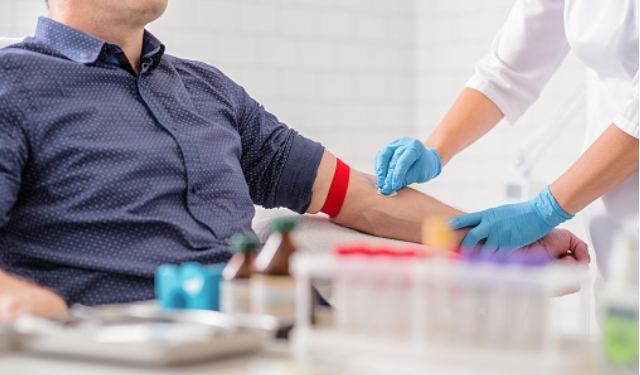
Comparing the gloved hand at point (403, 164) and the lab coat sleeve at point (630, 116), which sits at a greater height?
the lab coat sleeve at point (630, 116)

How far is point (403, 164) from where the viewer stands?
7.61 ft

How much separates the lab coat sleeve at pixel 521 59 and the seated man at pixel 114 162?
0.46m

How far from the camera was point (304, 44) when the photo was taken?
161 inches

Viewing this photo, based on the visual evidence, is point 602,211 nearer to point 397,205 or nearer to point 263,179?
point 397,205

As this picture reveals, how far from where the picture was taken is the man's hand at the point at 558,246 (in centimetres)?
229

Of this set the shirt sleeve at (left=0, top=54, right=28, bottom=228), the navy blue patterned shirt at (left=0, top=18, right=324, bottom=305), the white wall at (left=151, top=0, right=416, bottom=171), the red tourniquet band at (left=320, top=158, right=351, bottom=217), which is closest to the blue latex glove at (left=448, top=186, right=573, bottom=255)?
the red tourniquet band at (left=320, top=158, right=351, bottom=217)

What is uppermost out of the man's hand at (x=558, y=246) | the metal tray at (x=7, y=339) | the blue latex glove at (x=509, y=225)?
the metal tray at (x=7, y=339)

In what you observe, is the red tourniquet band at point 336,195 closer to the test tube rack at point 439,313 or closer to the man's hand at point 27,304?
the man's hand at point 27,304

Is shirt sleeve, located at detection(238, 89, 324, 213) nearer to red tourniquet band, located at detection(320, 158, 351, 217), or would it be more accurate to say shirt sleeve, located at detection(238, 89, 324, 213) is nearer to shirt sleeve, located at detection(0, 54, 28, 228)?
red tourniquet band, located at detection(320, 158, 351, 217)

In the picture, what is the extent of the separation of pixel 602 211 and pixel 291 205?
73 cm

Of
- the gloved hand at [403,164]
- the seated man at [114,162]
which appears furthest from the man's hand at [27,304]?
the gloved hand at [403,164]

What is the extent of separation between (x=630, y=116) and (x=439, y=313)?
1059 mm

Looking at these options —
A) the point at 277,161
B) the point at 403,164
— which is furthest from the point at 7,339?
the point at 403,164

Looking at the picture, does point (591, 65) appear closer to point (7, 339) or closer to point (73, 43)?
point (73, 43)
